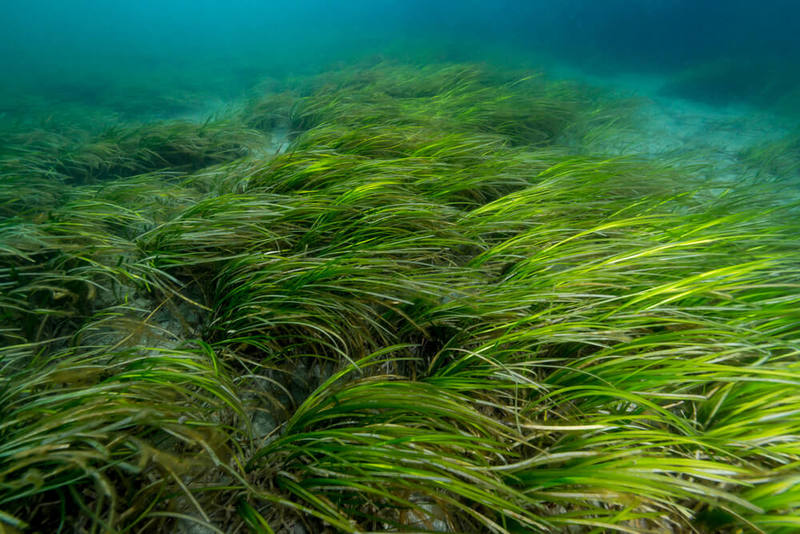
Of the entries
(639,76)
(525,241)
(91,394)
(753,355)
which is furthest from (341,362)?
(639,76)

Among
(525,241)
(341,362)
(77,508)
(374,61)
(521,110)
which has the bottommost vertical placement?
(341,362)

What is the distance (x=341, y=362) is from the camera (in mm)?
1373

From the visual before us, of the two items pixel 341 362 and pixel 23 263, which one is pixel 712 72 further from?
pixel 23 263

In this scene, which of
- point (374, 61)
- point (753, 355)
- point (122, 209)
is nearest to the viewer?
point (753, 355)

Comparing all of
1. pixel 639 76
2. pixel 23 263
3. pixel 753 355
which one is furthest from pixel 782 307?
pixel 639 76

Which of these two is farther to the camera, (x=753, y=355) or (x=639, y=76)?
(x=639, y=76)

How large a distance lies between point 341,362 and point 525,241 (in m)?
1.15

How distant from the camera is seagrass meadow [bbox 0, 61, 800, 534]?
809mm

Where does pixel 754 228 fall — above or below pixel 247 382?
above

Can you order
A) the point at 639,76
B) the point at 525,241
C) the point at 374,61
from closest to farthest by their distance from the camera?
the point at 525,241
the point at 374,61
the point at 639,76

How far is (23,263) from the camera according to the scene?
164cm

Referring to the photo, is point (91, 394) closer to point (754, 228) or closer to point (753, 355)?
point (753, 355)

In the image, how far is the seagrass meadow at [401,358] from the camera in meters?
0.81

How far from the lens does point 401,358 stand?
1.17m
